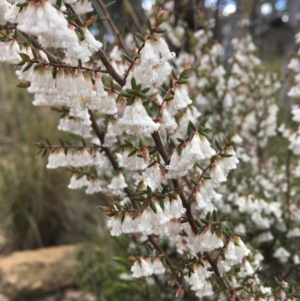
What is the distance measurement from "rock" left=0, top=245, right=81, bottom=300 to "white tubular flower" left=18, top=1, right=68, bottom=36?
3.13 m

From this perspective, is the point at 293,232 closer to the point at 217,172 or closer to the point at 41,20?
the point at 217,172

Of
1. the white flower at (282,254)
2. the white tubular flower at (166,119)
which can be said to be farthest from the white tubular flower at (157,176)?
the white flower at (282,254)

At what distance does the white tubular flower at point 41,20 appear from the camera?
90 centimetres

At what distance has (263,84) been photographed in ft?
11.0

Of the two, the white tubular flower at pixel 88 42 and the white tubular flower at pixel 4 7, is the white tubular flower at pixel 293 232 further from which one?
the white tubular flower at pixel 4 7

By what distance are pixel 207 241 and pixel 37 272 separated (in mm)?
3036

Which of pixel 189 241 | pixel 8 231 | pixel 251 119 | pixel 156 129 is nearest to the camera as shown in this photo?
pixel 156 129

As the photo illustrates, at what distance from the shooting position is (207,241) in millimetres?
1285

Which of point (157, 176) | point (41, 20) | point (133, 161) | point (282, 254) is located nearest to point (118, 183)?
point (133, 161)

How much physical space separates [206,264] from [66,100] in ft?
2.45

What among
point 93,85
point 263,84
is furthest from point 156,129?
point 263,84

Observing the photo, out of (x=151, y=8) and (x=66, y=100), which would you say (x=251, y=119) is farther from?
(x=66, y=100)

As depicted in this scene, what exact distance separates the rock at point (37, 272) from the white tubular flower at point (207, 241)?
264 centimetres

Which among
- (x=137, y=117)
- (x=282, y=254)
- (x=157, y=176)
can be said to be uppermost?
(x=137, y=117)
